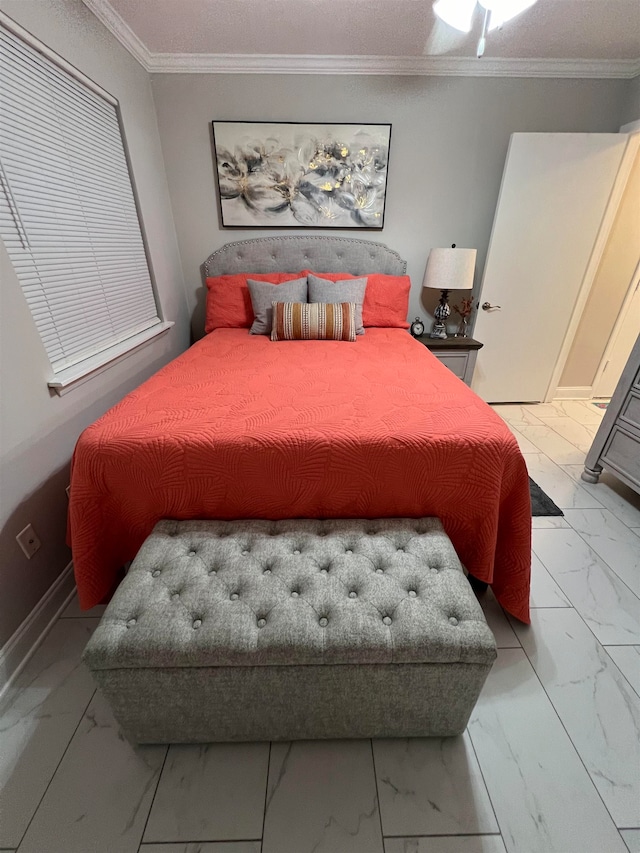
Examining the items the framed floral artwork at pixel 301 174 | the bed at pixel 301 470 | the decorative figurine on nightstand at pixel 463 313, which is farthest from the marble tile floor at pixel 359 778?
the framed floral artwork at pixel 301 174

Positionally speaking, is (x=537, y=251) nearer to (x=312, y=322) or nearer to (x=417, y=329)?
(x=417, y=329)

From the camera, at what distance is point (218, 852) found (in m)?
0.84

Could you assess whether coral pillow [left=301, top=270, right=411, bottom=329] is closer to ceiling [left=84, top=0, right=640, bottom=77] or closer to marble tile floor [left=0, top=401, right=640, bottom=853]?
ceiling [left=84, top=0, right=640, bottom=77]

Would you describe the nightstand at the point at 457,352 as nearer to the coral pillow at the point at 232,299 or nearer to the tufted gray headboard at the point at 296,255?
the tufted gray headboard at the point at 296,255

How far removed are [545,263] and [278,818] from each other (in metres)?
3.41

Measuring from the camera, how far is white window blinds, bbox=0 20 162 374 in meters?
1.32

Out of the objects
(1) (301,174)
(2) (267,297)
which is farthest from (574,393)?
(1) (301,174)

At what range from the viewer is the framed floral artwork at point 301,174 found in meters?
2.43

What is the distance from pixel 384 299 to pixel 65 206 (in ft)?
6.36

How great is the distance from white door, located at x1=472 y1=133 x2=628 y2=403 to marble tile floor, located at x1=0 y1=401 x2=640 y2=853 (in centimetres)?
224

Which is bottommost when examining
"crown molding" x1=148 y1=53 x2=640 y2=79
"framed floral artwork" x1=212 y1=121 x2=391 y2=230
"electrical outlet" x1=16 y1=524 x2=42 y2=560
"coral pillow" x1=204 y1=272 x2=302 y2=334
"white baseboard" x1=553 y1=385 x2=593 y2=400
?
"white baseboard" x1=553 y1=385 x2=593 y2=400

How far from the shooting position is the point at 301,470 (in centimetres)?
117

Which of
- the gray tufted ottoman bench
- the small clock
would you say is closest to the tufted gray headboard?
the small clock

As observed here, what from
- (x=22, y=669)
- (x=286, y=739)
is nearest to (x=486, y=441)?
(x=286, y=739)
